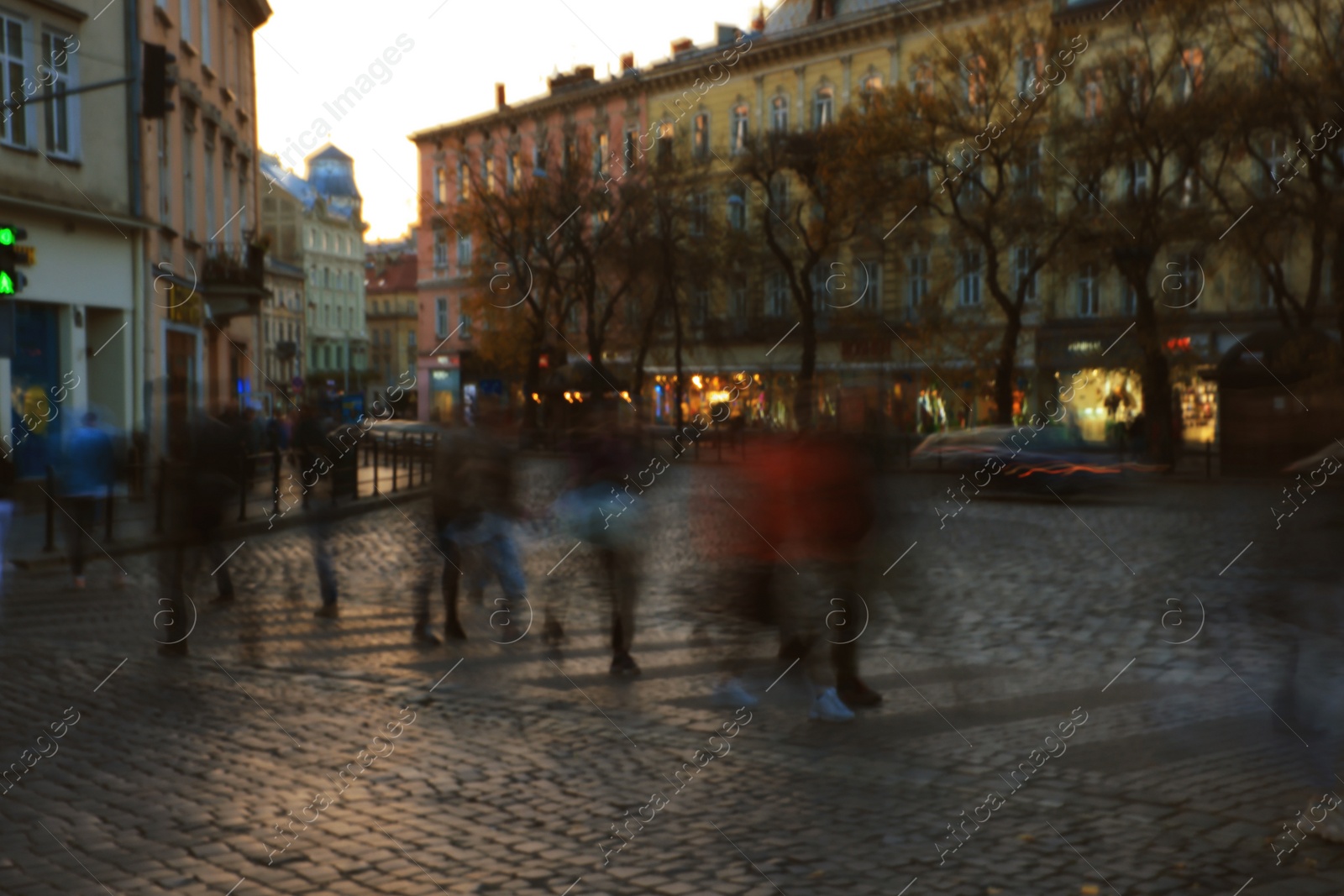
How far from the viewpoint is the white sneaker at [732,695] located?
8180 millimetres

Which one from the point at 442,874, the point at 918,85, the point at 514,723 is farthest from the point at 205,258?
the point at 442,874

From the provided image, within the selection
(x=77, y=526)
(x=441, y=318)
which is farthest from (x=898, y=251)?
(x=77, y=526)

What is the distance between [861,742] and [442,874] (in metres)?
2.71

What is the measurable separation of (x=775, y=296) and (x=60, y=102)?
1398 inches

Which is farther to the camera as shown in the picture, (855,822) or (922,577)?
(922,577)

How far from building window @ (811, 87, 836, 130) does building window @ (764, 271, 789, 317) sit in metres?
6.49

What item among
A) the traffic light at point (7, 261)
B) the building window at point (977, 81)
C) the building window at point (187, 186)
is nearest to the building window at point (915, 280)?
the building window at point (977, 81)

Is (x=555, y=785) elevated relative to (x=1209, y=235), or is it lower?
lower

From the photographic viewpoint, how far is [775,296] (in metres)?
57.8

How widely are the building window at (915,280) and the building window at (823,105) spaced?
7437mm

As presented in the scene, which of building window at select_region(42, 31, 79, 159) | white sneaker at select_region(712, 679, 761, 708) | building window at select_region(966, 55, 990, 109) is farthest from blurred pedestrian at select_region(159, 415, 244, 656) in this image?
building window at select_region(966, 55, 990, 109)

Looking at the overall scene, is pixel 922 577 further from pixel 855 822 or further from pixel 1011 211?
pixel 1011 211

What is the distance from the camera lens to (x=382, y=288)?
104 m

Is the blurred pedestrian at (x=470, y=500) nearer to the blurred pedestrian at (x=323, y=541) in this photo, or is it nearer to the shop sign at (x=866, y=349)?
the blurred pedestrian at (x=323, y=541)
